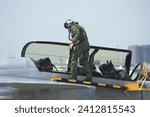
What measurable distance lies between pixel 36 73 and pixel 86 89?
53.0 inches

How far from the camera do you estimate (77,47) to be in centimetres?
1101

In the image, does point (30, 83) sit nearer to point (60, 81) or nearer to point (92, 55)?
point (60, 81)

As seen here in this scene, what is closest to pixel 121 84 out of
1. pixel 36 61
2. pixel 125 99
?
pixel 125 99

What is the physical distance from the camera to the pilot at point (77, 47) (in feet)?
36.0

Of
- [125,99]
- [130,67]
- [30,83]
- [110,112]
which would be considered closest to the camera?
[110,112]

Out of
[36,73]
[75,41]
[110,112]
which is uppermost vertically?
[75,41]

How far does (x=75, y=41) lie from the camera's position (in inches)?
431

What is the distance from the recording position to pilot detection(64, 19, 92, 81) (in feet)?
36.0

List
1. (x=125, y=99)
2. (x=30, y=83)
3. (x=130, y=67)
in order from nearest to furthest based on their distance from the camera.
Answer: (x=30, y=83) → (x=125, y=99) → (x=130, y=67)

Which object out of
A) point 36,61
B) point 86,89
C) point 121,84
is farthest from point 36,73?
point 121,84

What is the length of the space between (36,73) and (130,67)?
2.76 metres

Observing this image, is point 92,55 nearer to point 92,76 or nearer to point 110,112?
point 92,76

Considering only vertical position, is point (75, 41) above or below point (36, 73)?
above

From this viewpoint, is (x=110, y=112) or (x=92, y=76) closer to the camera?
(x=110, y=112)
